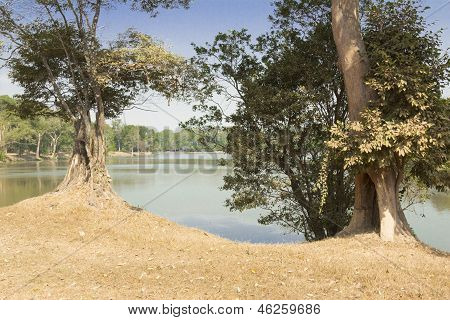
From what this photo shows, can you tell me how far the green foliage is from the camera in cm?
1070

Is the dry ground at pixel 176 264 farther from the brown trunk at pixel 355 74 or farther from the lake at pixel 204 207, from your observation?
the lake at pixel 204 207

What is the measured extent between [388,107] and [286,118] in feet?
21.6

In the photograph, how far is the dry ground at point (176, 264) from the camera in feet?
25.0

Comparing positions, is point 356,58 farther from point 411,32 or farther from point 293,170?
point 293,170

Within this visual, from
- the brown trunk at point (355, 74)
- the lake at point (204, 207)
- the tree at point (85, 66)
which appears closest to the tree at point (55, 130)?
the lake at point (204, 207)

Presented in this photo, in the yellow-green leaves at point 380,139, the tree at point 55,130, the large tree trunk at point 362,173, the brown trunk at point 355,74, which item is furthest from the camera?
the tree at point 55,130

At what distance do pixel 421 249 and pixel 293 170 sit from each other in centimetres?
812

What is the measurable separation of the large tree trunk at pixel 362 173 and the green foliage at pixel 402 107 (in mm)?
395

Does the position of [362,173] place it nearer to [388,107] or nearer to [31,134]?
[388,107]

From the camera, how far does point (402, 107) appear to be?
11.2 m

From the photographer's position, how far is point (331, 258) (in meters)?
9.92

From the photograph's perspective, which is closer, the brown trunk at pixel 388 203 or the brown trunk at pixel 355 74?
the brown trunk at pixel 388 203

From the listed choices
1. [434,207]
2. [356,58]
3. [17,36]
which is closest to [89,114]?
[17,36]

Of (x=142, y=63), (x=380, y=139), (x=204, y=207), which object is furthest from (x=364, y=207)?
(x=204, y=207)
